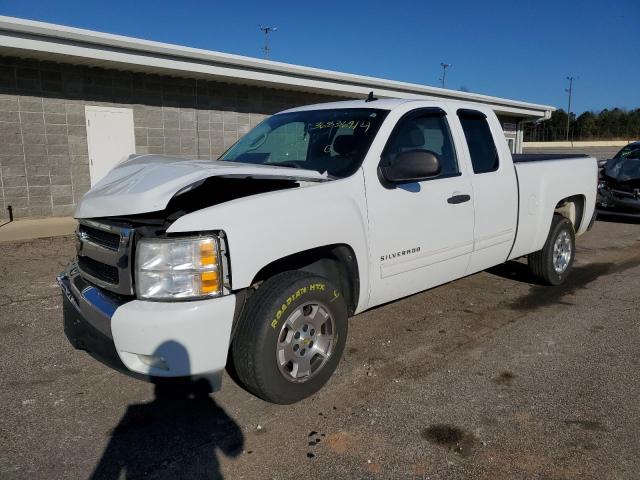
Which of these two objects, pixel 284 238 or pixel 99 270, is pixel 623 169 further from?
pixel 99 270

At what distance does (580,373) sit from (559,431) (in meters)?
0.90

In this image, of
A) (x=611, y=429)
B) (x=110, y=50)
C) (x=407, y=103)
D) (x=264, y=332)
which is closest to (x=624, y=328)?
(x=611, y=429)

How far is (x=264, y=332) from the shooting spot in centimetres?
284

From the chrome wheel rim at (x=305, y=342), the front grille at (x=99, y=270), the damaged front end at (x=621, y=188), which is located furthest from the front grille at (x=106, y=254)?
the damaged front end at (x=621, y=188)

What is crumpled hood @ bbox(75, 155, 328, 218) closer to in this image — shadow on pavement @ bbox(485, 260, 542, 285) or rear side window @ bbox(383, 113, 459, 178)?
rear side window @ bbox(383, 113, 459, 178)

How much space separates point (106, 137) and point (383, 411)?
30.4 ft

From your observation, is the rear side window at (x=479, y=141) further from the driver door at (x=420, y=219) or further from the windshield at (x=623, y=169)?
the windshield at (x=623, y=169)

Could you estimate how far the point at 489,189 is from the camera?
4453mm

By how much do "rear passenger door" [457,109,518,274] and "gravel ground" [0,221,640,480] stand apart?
69cm

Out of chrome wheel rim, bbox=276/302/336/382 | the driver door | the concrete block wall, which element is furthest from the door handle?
the concrete block wall

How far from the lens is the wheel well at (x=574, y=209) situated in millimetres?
5984

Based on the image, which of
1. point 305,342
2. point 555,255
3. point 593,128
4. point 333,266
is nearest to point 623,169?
point 555,255

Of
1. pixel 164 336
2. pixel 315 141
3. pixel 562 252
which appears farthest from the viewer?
pixel 562 252

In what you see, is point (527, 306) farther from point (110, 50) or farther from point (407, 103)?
point (110, 50)
